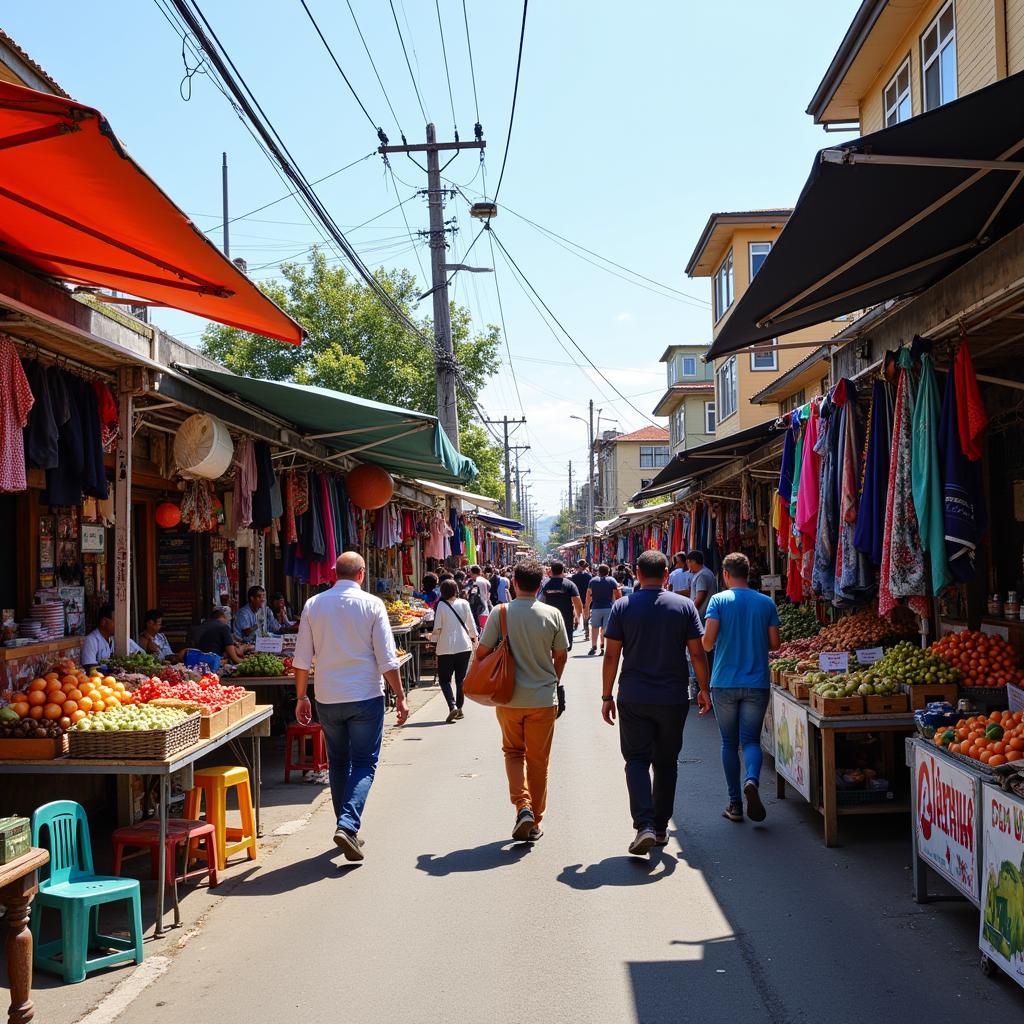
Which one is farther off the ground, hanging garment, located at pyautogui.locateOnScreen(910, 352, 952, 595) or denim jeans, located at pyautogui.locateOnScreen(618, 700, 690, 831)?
hanging garment, located at pyautogui.locateOnScreen(910, 352, 952, 595)

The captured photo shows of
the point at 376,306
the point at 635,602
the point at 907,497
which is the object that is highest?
the point at 376,306

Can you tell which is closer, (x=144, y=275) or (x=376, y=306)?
(x=144, y=275)

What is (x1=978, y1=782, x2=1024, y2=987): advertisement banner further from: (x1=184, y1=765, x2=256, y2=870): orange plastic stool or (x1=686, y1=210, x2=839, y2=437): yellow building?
(x1=686, y1=210, x2=839, y2=437): yellow building

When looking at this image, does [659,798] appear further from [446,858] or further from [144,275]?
[144,275]

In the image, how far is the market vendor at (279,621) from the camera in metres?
13.5

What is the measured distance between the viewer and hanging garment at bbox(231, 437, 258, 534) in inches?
428

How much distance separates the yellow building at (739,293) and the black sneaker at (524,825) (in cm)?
2443

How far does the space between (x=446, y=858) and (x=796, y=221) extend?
4885 millimetres

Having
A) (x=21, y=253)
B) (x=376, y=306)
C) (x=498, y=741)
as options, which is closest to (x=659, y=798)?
(x=498, y=741)

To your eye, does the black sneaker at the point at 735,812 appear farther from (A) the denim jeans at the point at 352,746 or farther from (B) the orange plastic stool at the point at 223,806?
(B) the orange plastic stool at the point at 223,806

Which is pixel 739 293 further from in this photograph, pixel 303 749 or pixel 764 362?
pixel 303 749

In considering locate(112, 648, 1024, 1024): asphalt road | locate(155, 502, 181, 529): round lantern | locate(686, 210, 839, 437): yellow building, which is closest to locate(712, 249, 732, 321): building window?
locate(686, 210, 839, 437): yellow building

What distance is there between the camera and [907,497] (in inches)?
275

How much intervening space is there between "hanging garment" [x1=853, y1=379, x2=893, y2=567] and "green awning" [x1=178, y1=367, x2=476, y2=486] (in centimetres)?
452
